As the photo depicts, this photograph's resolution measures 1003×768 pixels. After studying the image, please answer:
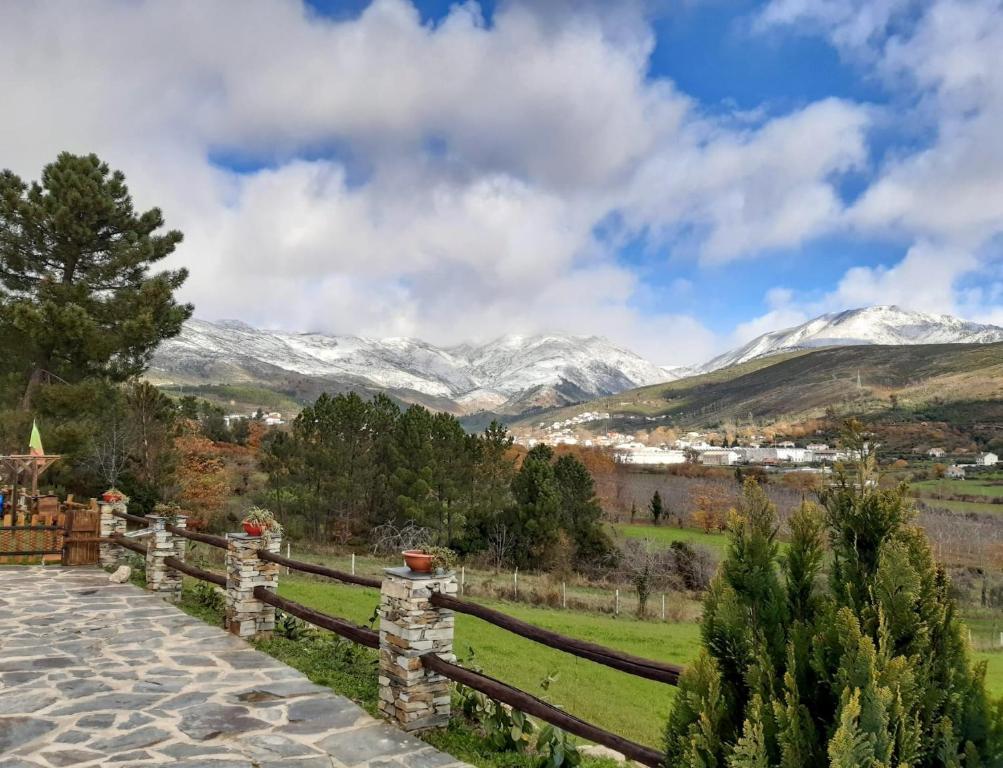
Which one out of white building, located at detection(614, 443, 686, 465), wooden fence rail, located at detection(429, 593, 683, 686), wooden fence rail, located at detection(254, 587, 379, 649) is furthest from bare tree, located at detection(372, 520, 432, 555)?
white building, located at detection(614, 443, 686, 465)

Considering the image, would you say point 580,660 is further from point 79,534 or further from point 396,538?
point 396,538

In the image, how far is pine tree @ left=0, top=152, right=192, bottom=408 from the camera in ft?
66.1

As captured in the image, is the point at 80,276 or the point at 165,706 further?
the point at 80,276

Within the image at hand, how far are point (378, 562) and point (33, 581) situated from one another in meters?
18.6

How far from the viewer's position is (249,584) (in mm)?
7883

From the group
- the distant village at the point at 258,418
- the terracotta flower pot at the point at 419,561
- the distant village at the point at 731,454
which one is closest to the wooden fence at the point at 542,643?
the terracotta flower pot at the point at 419,561

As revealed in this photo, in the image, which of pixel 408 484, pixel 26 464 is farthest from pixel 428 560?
pixel 408 484

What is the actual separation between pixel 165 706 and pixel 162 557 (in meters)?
5.69

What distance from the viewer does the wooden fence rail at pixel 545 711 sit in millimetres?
3365

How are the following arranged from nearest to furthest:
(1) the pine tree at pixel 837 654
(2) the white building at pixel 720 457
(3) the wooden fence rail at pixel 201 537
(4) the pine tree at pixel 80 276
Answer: (1) the pine tree at pixel 837 654, (3) the wooden fence rail at pixel 201 537, (4) the pine tree at pixel 80 276, (2) the white building at pixel 720 457

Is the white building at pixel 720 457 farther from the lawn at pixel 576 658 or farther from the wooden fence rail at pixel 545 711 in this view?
the wooden fence rail at pixel 545 711

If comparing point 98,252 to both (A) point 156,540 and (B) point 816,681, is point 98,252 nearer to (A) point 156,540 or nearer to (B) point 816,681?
(A) point 156,540

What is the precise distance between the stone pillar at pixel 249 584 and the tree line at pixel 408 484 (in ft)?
80.2

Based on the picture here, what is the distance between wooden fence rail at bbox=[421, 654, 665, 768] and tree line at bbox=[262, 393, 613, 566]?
27.7 m
